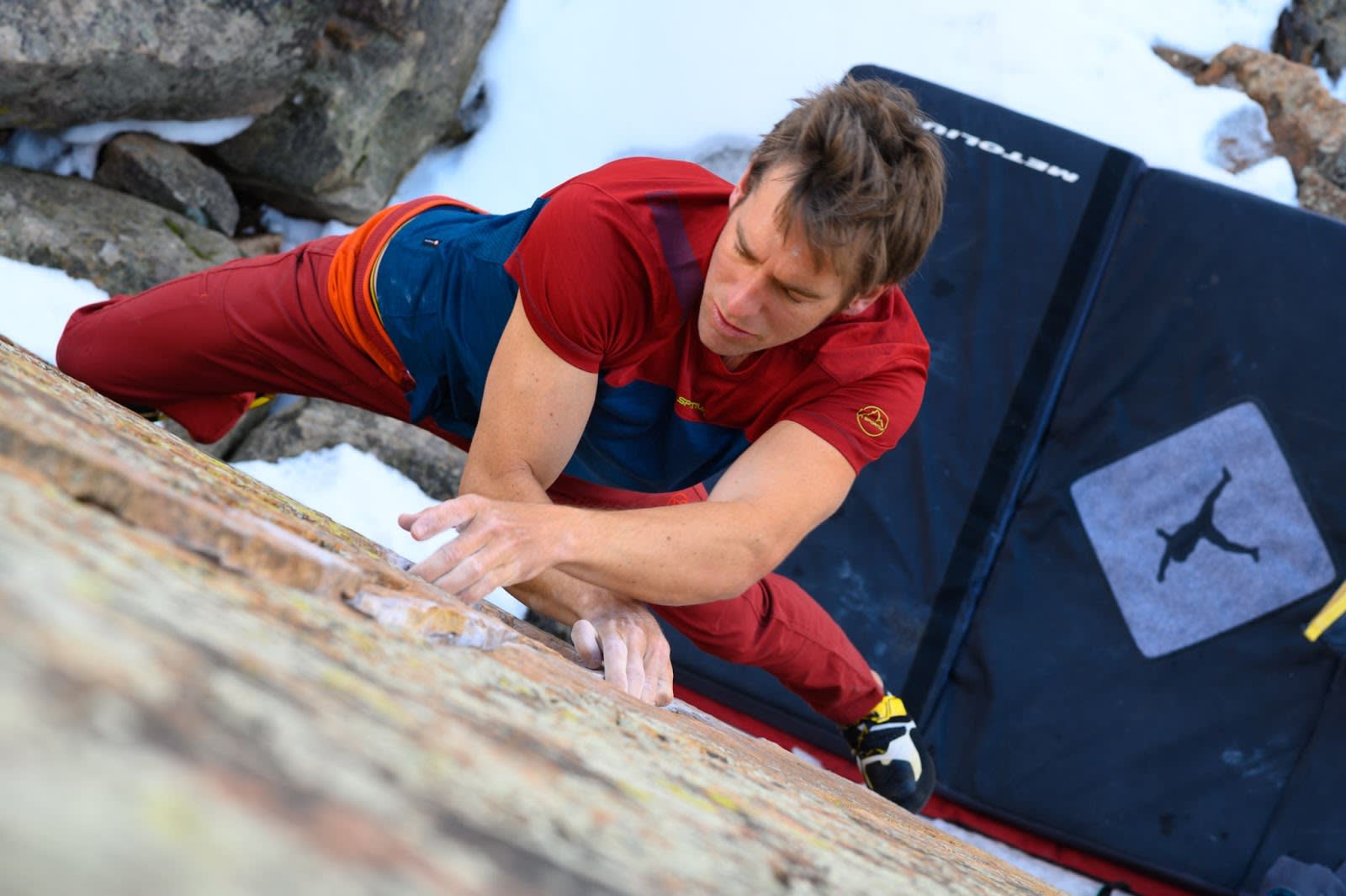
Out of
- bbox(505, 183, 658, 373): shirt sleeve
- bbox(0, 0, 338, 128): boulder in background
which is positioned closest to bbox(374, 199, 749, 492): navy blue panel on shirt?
bbox(505, 183, 658, 373): shirt sleeve

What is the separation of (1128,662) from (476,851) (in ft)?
8.22

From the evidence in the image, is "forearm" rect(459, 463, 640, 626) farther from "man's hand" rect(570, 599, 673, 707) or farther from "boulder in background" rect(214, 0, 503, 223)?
"boulder in background" rect(214, 0, 503, 223)

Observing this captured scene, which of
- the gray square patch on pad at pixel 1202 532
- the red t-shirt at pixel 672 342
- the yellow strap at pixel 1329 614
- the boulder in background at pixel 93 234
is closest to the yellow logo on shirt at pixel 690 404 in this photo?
the red t-shirt at pixel 672 342

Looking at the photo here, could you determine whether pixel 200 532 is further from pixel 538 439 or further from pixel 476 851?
pixel 538 439

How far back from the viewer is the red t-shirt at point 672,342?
56.4 inches

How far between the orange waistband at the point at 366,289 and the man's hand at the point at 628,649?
536 millimetres

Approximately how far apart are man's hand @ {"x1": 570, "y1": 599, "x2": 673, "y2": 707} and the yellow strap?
1.66 meters

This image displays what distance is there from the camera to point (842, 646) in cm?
221

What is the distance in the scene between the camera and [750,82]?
11.2 ft

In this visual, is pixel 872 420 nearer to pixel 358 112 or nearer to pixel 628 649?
pixel 628 649

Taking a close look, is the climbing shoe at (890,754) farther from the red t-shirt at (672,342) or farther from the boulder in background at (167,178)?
the boulder in background at (167,178)


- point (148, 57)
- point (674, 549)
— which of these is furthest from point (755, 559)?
point (148, 57)

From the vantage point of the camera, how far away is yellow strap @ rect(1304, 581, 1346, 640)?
96.3 inches

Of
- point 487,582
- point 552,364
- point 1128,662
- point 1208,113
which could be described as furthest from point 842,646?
point 1208,113
